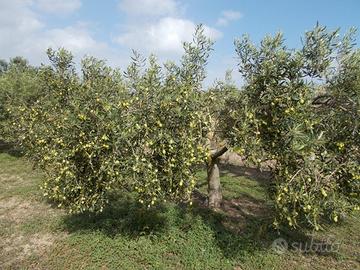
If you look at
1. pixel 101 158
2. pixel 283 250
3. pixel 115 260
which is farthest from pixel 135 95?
pixel 283 250

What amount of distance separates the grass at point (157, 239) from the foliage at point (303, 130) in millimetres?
2674

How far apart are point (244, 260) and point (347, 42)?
6200mm

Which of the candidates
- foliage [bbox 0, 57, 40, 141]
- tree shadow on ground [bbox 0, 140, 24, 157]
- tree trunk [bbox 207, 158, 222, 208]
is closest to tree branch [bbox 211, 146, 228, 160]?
tree trunk [bbox 207, 158, 222, 208]

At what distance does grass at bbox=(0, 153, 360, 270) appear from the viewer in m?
8.98

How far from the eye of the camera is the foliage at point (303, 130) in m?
6.83

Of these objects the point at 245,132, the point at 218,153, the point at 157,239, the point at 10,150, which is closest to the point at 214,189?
the point at 218,153

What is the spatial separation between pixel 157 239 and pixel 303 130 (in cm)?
563

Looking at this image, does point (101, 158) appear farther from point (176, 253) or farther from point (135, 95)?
point (176, 253)

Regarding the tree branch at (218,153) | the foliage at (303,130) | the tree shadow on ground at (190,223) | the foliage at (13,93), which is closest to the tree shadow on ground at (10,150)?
the foliage at (13,93)

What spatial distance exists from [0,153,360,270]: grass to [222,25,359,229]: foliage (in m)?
2.67

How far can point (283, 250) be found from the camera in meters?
9.59

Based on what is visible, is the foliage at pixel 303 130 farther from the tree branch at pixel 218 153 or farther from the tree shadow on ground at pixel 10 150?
the tree shadow on ground at pixel 10 150

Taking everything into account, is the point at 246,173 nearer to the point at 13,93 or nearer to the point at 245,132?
the point at 245,132

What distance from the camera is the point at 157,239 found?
9961mm
